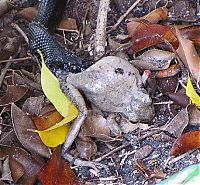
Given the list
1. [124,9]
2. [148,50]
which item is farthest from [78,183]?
[124,9]

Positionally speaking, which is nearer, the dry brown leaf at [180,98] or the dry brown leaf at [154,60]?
the dry brown leaf at [180,98]

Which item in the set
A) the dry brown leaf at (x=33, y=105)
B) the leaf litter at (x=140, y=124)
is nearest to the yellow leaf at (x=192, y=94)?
the leaf litter at (x=140, y=124)

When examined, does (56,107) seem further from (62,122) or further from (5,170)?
(5,170)

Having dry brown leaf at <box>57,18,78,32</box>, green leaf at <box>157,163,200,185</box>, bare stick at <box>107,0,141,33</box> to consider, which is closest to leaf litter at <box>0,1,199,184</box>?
bare stick at <box>107,0,141,33</box>

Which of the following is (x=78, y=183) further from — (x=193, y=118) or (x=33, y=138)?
(x=193, y=118)

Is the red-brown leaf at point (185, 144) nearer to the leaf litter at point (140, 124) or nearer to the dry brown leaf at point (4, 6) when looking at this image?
the leaf litter at point (140, 124)

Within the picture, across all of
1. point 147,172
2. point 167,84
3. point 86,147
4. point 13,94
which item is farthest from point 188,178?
point 13,94
